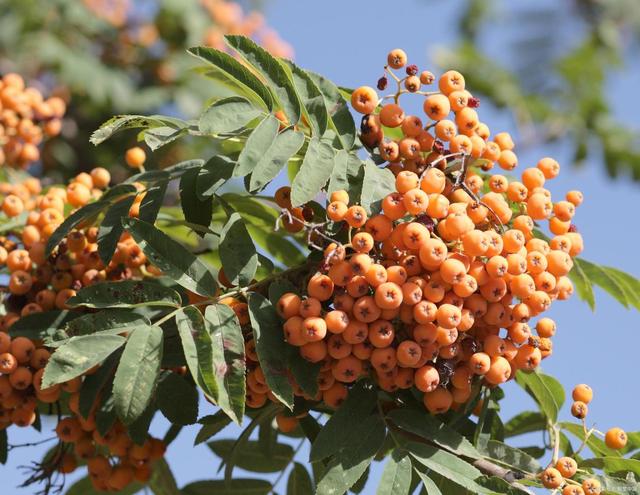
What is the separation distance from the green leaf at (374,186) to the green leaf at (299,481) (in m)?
0.86

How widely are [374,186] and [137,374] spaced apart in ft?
2.06

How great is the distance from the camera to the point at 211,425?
7.32 feet

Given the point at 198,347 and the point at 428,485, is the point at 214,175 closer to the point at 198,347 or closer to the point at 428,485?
the point at 198,347

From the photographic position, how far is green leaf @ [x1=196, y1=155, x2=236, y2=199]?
2.12 meters

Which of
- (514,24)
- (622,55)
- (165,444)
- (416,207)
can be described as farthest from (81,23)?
(416,207)

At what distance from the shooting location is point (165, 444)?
2480 millimetres

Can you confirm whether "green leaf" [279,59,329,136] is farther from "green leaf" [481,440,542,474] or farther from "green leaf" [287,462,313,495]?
"green leaf" [287,462,313,495]

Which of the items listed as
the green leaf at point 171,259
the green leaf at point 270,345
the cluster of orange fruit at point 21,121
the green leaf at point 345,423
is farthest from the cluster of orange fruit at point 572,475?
the cluster of orange fruit at point 21,121

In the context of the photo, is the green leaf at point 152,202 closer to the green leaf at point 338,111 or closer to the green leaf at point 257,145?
the green leaf at point 257,145

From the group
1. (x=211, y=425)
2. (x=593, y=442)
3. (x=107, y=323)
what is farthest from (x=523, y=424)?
(x=107, y=323)

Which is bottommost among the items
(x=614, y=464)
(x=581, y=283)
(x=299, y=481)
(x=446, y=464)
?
(x=299, y=481)

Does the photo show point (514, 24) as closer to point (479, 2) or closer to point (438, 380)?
point (479, 2)

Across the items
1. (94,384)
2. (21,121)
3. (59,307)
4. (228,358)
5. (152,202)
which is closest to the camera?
(228,358)

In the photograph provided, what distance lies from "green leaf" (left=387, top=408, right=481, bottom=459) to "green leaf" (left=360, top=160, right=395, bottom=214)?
449mm
